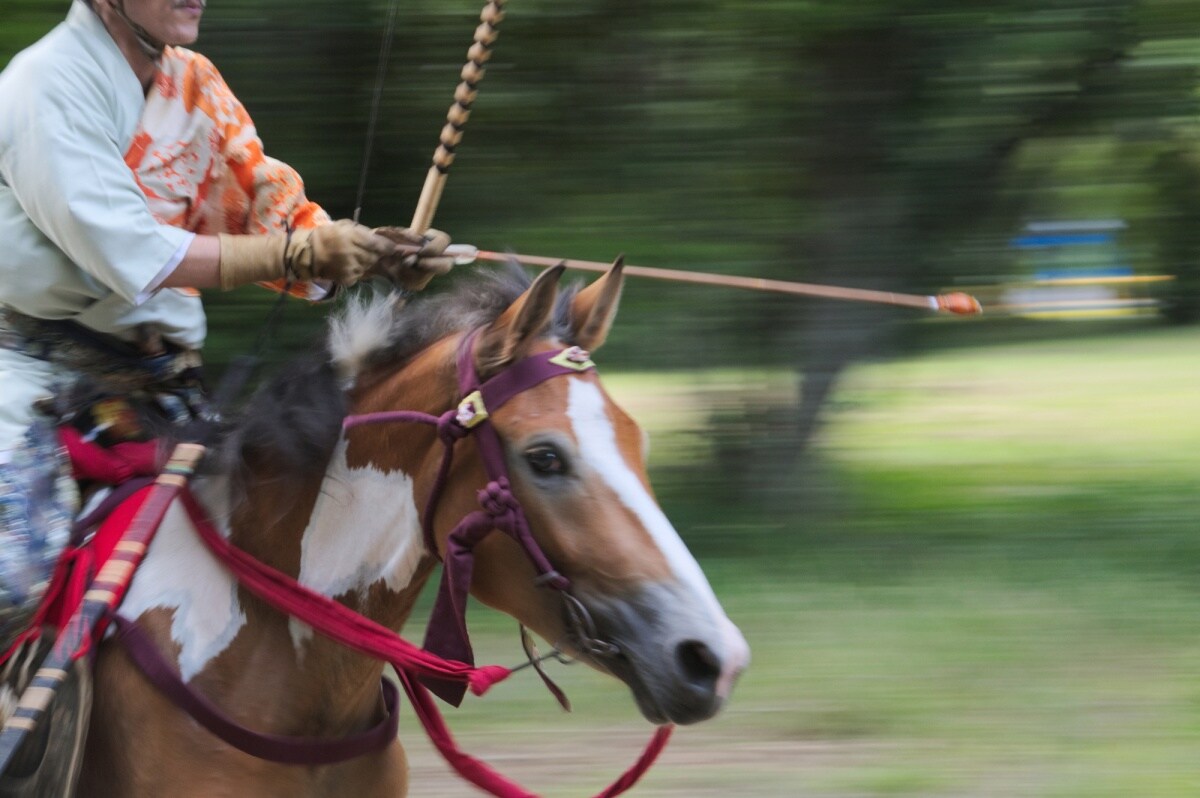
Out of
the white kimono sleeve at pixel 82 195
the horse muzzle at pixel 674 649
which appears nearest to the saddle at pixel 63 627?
the white kimono sleeve at pixel 82 195

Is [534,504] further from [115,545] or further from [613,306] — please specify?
[115,545]

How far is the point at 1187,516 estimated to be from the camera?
6.47m

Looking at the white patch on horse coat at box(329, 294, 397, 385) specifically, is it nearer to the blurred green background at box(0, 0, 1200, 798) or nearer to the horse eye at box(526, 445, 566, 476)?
the horse eye at box(526, 445, 566, 476)

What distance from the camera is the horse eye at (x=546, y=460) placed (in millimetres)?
2189

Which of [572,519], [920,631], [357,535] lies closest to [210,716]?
[357,535]

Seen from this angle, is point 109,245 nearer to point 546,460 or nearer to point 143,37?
point 143,37

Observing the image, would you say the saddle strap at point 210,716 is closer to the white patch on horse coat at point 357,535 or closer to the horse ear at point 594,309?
the white patch on horse coat at point 357,535

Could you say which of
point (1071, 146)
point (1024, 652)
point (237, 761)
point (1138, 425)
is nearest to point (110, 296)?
point (237, 761)

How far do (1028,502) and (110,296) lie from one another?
5322mm

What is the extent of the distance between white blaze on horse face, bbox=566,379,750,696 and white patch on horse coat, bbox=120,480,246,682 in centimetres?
73

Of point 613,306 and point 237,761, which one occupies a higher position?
point 613,306

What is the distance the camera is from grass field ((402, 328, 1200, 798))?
13.7 ft

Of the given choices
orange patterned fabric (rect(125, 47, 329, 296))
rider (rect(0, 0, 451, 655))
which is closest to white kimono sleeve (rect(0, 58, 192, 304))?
rider (rect(0, 0, 451, 655))

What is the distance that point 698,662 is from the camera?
82.7 inches
